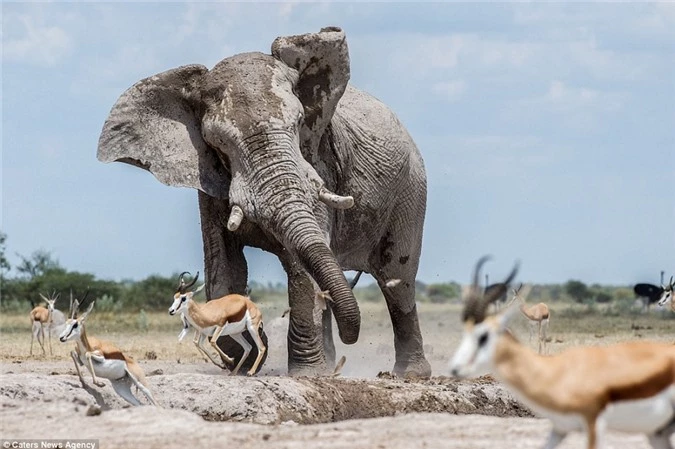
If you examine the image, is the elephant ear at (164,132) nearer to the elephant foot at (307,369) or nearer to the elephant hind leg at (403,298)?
the elephant foot at (307,369)

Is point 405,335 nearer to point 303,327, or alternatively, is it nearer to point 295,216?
point 303,327

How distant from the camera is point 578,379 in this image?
7613mm

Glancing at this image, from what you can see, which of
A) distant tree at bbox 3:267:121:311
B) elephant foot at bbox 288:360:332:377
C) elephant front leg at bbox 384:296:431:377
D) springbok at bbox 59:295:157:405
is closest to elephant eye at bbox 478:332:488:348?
springbok at bbox 59:295:157:405

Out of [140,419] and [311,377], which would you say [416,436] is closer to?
[140,419]

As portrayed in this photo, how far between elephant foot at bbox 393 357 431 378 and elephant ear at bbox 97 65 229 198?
459 centimetres

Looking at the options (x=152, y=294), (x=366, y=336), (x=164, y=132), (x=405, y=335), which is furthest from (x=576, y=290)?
(x=164, y=132)

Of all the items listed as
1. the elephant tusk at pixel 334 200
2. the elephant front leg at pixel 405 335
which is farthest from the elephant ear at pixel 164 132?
the elephant front leg at pixel 405 335

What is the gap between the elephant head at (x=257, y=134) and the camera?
14203 millimetres

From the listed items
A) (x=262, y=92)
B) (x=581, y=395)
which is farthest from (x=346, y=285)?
(x=581, y=395)

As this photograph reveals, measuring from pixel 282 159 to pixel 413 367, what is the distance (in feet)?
17.2

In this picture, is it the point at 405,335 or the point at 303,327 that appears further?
the point at 405,335

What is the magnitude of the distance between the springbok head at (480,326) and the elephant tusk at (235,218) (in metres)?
6.95

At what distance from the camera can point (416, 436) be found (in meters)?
8.99

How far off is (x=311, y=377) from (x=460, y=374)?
725 centimetres
